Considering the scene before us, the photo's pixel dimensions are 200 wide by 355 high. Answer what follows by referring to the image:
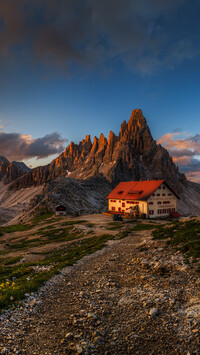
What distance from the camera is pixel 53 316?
34.8ft

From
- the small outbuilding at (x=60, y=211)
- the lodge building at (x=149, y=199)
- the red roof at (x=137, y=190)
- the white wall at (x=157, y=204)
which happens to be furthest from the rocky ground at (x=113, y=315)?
the small outbuilding at (x=60, y=211)

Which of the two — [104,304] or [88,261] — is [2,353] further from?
[88,261]

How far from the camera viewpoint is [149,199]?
2490 inches

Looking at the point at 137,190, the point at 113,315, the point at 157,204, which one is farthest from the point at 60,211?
the point at 113,315

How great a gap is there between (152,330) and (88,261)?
1155cm

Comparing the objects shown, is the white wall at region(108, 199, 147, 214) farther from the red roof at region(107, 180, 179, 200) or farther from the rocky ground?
the rocky ground

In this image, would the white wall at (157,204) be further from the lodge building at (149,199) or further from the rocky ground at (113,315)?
the rocky ground at (113,315)

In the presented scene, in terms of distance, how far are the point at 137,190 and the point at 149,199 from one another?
6.89 m

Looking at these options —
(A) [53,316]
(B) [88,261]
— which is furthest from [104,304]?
(B) [88,261]

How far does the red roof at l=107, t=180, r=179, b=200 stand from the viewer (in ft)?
214

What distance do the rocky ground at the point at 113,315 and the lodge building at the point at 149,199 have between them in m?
48.7

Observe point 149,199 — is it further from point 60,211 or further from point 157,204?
point 60,211

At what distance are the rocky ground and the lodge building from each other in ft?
160

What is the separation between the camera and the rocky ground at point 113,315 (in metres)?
8.33
